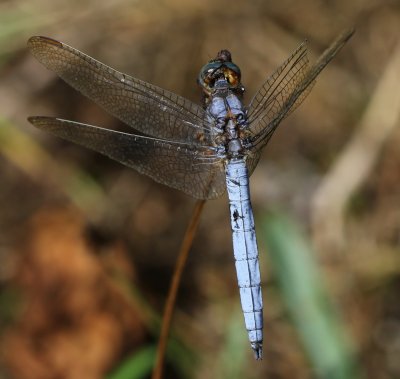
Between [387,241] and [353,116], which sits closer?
[387,241]

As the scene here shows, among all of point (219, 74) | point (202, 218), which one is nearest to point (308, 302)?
point (219, 74)

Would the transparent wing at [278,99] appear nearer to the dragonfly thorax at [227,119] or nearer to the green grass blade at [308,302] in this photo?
the dragonfly thorax at [227,119]

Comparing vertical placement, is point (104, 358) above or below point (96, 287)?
below

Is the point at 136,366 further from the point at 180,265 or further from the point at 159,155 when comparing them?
the point at 180,265

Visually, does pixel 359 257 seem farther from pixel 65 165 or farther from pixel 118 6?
pixel 118 6

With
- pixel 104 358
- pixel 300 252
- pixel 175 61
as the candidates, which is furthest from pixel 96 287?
pixel 175 61

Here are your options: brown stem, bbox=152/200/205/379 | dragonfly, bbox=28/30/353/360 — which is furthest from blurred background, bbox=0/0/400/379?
brown stem, bbox=152/200/205/379

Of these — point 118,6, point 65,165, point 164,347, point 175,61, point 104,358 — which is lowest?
point 164,347

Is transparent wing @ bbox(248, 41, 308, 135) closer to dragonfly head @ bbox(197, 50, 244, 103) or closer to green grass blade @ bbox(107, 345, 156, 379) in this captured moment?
dragonfly head @ bbox(197, 50, 244, 103)
